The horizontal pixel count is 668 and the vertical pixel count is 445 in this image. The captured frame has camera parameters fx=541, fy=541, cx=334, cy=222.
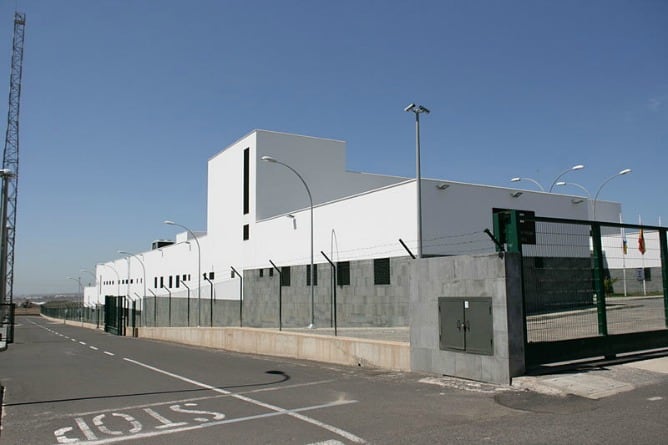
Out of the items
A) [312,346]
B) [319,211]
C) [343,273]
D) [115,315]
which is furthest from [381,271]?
[115,315]

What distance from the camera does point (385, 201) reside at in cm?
2755

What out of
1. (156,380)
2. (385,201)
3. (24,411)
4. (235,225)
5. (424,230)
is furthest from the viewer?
(235,225)

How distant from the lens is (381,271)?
89.4 ft

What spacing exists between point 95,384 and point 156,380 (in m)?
1.39

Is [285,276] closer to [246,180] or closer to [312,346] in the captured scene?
[246,180]

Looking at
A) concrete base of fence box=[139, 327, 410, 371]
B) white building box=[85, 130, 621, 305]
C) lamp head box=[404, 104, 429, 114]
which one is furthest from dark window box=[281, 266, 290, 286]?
lamp head box=[404, 104, 429, 114]

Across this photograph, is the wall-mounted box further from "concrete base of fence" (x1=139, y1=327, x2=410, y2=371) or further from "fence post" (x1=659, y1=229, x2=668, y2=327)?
"fence post" (x1=659, y1=229, x2=668, y2=327)

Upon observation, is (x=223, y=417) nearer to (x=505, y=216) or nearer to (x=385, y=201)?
(x=505, y=216)

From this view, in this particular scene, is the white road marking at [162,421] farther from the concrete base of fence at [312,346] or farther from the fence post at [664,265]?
the fence post at [664,265]

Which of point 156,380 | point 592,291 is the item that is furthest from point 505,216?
point 156,380

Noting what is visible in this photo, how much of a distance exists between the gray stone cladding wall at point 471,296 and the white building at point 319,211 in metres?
13.0

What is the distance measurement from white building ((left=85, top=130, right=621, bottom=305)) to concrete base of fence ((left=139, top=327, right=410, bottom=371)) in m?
7.95

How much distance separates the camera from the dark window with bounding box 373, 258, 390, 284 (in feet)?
87.8

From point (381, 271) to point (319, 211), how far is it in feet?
23.3
